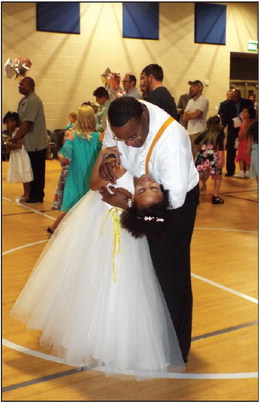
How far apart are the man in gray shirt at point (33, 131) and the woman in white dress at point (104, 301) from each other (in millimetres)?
4302

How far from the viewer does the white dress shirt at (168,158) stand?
2422mm

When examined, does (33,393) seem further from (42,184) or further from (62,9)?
(62,9)

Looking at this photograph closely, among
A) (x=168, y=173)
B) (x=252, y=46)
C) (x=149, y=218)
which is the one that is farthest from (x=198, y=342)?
(x=252, y=46)

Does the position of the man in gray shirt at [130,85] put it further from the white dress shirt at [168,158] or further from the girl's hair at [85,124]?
the white dress shirt at [168,158]

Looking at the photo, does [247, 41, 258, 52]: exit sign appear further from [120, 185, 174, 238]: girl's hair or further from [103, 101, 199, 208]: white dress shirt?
[120, 185, 174, 238]: girl's hair

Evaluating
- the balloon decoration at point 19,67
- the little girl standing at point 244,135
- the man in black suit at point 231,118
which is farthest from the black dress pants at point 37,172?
the man in black suit at point 231,118

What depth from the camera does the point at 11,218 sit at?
6.44 m

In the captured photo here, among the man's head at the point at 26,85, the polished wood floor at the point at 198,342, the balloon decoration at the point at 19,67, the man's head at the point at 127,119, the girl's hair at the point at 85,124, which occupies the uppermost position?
the balloon decoration at the point at 19,67

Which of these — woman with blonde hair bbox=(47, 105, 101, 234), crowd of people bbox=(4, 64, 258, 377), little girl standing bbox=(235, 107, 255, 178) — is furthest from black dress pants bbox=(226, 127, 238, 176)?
crowd of people bbox=(4, 64, 258, 377)

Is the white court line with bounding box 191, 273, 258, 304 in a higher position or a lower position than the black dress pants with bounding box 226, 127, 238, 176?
lower

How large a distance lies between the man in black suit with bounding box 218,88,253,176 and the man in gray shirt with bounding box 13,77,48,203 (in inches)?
162

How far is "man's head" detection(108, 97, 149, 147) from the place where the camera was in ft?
7.70

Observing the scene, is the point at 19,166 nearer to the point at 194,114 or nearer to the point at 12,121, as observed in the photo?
the point at 12,121

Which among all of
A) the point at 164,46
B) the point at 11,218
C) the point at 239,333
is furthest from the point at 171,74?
the point at 239,333
